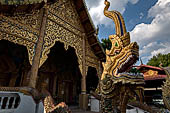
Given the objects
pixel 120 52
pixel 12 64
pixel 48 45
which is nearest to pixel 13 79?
pixel 12 64

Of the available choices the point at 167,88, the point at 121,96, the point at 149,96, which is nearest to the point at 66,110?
the point at 121,96

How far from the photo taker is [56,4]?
19.6ft

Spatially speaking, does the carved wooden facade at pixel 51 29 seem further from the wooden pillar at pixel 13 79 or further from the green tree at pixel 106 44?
the green tree at pixel 106 44

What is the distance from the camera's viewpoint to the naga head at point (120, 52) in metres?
1.89

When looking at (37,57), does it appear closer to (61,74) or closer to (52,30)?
(52,30)

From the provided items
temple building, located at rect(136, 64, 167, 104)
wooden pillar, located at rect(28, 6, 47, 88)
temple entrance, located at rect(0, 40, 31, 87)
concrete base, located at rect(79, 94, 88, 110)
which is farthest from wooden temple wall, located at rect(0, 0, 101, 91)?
temple building, located at rect(136, 64, 167, 104)

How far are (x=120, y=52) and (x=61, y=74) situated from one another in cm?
649

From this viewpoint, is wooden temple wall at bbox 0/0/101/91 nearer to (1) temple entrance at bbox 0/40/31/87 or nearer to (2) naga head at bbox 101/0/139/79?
(1) temple entrance at bbox 0/40/31/87

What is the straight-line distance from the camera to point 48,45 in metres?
4.73

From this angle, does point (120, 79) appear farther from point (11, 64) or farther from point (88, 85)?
point (88, 85)

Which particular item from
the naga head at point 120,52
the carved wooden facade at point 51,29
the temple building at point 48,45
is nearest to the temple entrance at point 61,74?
the temple building at point 48,45

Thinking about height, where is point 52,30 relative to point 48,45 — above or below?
above

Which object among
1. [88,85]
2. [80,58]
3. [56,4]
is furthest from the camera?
[88,85]

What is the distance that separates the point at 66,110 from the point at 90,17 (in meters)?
6.46
